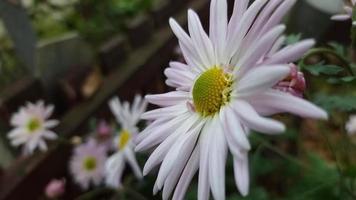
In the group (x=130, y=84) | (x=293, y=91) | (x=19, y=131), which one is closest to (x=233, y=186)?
(x=130, y=84)

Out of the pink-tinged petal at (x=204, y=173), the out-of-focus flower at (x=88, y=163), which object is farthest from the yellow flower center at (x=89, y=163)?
the pink-tinged petal at (x=204, y=173)

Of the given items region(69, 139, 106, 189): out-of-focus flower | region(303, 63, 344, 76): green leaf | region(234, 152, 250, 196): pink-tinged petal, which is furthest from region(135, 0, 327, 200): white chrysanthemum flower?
region(69, 139, 106, 189): out-of-focus flower

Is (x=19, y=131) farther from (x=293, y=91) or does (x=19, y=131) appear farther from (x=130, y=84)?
(x=293, y=91)

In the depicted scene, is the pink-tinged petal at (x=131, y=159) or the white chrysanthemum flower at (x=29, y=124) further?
the white chrysanthemum flower at (x=29, y=124)

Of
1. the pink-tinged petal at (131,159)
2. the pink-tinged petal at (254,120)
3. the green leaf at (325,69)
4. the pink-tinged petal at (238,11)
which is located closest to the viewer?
the pink-tinged petal at (254,120)

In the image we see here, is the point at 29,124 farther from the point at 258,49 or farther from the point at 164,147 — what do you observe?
the point at 258,49

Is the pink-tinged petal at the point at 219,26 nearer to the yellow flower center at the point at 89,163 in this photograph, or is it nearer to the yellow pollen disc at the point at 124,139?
the yellow pollen disc at the point at 124,139

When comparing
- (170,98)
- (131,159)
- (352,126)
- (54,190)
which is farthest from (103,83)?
(170,98)
